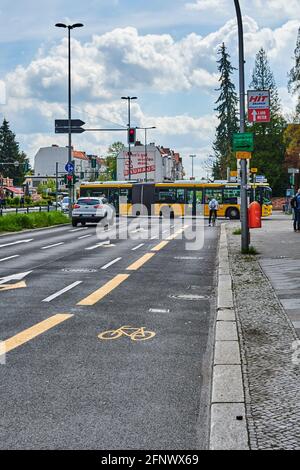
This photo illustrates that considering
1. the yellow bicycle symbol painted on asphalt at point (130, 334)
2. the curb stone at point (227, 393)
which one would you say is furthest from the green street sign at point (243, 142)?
the yellow bicycle symbol painted on asphalt at point (130, 334)

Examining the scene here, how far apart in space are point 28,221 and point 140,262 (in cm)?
1740

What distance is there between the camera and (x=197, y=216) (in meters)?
51.8

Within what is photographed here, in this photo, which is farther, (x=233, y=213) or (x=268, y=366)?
(x=233, y=213)

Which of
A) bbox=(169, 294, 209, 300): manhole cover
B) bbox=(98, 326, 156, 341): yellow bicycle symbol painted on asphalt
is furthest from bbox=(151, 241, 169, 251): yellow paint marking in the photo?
bbox=(98, 326, 156, 341): yellow bicycle symbol painted on asphalt

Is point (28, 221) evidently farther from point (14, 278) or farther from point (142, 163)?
point (142, 163)

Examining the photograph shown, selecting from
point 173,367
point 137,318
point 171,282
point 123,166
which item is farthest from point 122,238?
point 123,166

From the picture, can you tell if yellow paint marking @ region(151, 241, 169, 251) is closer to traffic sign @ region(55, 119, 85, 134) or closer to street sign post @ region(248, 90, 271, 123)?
street sign post @ region(248, 90, 271, 123)

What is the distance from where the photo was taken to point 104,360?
6.82 m

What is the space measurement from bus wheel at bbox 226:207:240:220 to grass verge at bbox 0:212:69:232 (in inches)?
548

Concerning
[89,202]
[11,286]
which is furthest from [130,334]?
[89,202]

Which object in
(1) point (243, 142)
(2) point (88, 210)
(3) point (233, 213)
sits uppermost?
(1) point (243, 142)

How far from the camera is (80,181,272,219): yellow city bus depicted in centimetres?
4900

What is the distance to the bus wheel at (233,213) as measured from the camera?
4878cm
